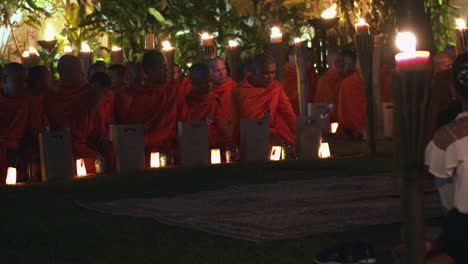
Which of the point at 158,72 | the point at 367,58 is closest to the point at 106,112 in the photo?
the point at 158,72

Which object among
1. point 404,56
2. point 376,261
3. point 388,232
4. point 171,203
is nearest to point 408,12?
point 171,203

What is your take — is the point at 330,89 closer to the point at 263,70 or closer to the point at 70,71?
the point at 263,70

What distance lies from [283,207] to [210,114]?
4.99 meters

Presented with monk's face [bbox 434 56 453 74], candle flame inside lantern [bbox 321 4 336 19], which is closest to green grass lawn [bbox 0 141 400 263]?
monk's face [bbox 434 56 453 74]

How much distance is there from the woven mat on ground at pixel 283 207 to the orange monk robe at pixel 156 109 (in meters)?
3.16

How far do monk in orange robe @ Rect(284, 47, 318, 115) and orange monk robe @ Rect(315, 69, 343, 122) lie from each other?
1.13 feet

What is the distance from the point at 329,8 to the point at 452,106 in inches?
431

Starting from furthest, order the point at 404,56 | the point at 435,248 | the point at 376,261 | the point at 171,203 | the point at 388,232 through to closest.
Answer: the point at 171,203 → the point at 388,232 → the point at 376,261 → the point at 435,248 → the point at 404,56

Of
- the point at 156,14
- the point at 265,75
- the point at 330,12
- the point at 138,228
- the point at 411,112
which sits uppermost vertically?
the point at 156,14

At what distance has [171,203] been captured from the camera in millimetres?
8883

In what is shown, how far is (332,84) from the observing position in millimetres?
16578

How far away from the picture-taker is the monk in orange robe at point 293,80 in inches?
667

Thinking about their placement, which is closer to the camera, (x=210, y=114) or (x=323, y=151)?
(x=323, y=151)

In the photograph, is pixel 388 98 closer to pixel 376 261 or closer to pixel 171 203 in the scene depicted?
pixel 171 203
